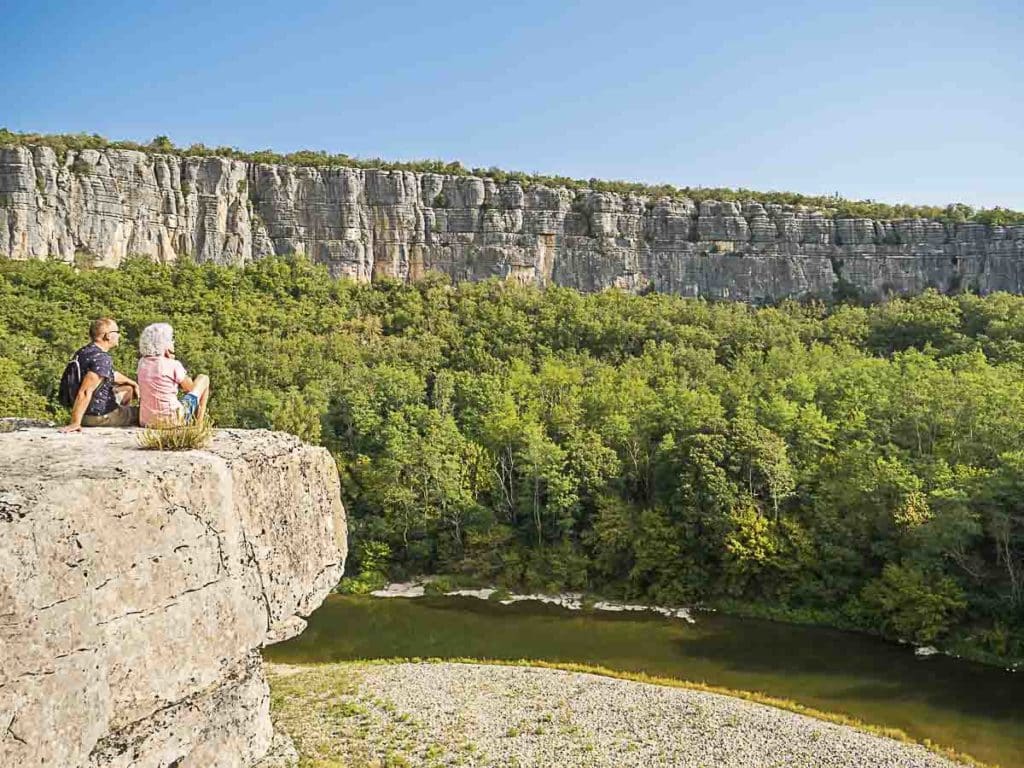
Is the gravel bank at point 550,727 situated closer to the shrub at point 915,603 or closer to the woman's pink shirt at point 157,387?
the shrub at point 915,603

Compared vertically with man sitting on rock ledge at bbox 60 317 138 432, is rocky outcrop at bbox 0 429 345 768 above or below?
below

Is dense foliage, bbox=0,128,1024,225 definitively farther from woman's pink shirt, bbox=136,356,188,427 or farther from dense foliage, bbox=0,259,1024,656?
woman's pink shirt, bbox=136,356,188,427

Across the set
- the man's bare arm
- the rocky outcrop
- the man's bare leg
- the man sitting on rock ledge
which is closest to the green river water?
the rocky outcrop

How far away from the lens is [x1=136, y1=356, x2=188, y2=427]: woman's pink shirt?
6230 millimetres

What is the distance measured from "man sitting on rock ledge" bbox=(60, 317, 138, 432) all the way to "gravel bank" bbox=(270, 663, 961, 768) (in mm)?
10741

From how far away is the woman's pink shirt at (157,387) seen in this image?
6.23 metres

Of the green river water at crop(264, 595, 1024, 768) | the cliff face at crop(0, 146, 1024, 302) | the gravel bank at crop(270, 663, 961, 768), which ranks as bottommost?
the green river water at crop(264, 595, 1024, 768)

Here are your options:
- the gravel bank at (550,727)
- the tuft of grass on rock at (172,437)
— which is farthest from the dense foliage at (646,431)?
the tuft of grass on rock at (172,437)

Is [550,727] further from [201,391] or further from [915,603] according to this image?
[915,603]

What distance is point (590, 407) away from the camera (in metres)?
37.9

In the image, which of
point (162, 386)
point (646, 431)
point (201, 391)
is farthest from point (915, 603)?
point (162, 386)

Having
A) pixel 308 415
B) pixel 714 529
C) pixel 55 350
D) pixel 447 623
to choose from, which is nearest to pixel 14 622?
pixel 447 623

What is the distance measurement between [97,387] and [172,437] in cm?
151

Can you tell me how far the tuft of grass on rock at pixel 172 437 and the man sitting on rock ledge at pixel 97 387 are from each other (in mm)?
960
